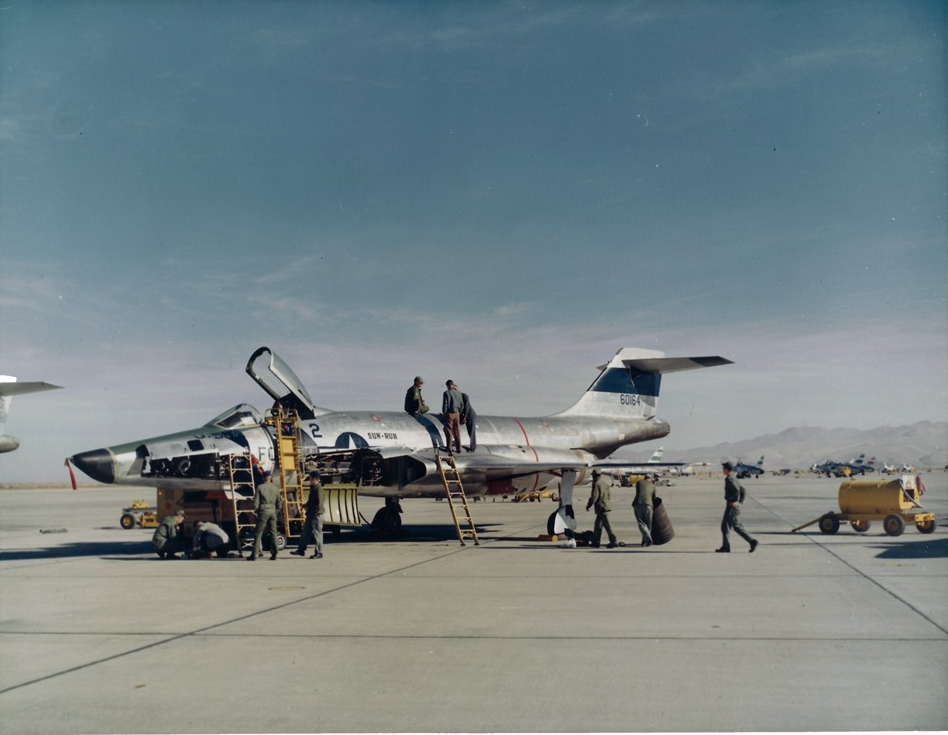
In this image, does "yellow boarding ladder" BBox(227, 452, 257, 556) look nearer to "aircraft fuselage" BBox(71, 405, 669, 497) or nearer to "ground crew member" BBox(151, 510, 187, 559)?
"aircraft fuselage" BBox(71, 405, 669, 497)

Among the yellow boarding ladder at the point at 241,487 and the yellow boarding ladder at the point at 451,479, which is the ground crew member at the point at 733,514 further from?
the yellow boarding ladder at the point at 241,487

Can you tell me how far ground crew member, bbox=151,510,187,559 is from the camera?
1462 centimetres

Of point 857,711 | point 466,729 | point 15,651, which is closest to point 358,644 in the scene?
point 466,729

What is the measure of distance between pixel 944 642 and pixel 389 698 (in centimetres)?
457

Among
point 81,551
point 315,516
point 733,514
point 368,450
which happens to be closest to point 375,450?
point 368,450

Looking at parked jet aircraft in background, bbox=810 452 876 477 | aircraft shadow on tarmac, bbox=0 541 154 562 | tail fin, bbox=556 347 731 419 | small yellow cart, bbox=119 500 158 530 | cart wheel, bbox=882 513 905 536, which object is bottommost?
parked jet aircraft in background, bbox=810 452 876 477

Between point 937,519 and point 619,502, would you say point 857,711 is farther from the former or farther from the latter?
point 619,502

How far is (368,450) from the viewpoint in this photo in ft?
57.4

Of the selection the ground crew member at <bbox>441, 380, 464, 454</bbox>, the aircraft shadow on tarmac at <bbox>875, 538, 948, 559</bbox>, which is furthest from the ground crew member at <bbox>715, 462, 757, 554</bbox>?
the ground crew member at <bbox>441, 380, 464, 454</bbox>

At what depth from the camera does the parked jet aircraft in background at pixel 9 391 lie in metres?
22.1

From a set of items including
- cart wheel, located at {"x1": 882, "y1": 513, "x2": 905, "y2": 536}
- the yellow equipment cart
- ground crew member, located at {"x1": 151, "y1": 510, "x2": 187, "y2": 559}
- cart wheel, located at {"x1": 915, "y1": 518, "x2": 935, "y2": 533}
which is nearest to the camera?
ground crew member, located at {"x1": 151, "y1": 510, "x2": 187, "y2": 559}

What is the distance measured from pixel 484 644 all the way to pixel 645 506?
880 cm

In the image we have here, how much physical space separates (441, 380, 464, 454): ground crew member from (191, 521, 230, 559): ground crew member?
5.80 meters

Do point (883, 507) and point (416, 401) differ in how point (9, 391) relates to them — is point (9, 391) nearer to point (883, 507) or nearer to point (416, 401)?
point (416, 401)
